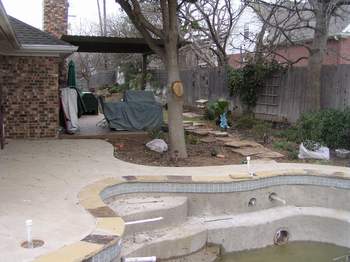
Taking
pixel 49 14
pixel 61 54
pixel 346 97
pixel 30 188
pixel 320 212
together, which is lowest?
pixel 320 212

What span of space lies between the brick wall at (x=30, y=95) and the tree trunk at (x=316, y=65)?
20.7ft

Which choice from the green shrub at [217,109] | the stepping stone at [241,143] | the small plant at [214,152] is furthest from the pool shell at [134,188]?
the green shrub at [217,109]

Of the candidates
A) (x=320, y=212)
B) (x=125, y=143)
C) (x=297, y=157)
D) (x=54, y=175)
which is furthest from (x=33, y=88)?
(x=320, y=212)

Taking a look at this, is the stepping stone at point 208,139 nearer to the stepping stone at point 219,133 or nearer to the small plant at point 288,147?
the stepping stone at point 219,133

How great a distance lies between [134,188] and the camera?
22.3 ft

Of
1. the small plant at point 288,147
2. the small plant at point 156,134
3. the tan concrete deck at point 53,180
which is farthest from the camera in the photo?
the small plant at point 156,134

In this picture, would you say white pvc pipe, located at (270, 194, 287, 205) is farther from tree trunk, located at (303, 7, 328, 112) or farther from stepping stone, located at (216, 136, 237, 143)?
tree trunk, located at (303, 7, 328, 112)

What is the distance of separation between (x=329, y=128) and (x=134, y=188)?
5466 millimetres

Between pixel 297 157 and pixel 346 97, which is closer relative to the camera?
pixel 297 157

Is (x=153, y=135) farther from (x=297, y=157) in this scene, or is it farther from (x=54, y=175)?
(x=54, y=175)

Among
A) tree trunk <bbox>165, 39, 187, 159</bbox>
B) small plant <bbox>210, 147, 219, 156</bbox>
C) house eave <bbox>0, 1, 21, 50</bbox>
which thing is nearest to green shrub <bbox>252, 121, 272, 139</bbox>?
small plant <bbox>210, 147, 219, 156</bbox>

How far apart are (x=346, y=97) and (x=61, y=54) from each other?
6.80 m

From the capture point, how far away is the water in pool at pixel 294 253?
6621 millimetres

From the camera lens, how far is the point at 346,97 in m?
11.3
